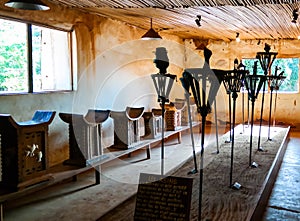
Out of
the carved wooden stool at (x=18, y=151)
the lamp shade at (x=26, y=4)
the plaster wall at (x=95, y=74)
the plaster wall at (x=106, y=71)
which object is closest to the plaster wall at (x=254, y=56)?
the plaster wall at (x=106, y=71)

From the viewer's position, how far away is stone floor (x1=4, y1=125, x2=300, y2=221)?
328 centimetres

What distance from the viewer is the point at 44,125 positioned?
341 centimetres

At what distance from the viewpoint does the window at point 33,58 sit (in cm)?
392

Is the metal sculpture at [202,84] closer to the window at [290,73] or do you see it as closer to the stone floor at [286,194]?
the stone floor at [286,194]

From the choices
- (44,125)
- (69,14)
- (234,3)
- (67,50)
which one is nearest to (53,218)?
(44,125)

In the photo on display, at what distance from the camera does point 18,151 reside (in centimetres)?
312

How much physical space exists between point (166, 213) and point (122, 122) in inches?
120

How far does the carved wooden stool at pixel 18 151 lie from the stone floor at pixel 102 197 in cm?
41

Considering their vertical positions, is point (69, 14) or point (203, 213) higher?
point (69, 14)

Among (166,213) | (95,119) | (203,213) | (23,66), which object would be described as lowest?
(203,213)

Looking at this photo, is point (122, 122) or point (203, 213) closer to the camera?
point (203, 213)

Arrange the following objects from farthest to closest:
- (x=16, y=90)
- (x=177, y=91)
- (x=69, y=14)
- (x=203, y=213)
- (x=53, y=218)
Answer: (x=177, y=91) → (x=69, y=14) → (x=16, y=90) → (x=53, y=218) → (x=203, y=213)

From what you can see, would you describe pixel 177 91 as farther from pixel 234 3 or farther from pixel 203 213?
pixel 203 213

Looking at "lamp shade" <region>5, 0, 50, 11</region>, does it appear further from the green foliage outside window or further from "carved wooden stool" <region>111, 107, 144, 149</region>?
"carved wooden stool" <region>111, 107, 144, 149</region>
